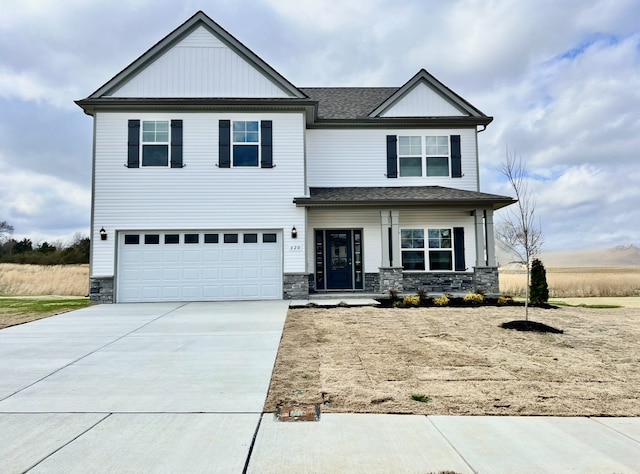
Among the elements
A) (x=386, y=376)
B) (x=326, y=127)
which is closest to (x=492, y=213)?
(x=326, y=127)

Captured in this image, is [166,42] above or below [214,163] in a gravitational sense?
above

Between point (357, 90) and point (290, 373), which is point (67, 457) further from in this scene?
point (357, 90)

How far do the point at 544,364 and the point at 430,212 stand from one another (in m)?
9.39

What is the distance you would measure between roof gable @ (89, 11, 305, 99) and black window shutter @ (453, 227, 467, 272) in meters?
7.24

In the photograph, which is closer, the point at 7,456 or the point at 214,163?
the point at 7,456

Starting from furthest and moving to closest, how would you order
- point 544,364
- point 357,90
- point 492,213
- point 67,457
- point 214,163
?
1. point 357,90
2. point 492,213
3. point 214,163
4. point 544,364
5. point 67,457

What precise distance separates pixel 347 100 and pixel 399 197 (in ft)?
18.7

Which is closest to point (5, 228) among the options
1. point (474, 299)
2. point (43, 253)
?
point (43, 253)

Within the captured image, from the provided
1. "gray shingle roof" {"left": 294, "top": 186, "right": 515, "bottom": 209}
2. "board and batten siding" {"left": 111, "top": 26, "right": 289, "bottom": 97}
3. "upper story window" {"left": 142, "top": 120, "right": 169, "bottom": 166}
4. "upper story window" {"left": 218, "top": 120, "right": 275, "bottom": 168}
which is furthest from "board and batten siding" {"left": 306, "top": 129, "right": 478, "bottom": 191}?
"upper story window" {"left": 142, "top": 120, "right": 169, "bottom": 166}

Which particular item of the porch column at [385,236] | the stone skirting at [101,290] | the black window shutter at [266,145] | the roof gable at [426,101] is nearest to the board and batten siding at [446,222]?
the porch column at [385,236]

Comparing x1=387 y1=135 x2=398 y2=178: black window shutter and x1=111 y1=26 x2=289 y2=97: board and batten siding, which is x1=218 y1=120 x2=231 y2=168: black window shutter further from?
x1=387 y1=135 x2=398 y2=178: black window shutter

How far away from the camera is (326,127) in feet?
50.5

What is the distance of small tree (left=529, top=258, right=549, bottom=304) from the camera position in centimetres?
1265

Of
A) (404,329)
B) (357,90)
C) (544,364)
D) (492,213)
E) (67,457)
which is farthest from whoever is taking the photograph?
(357,90)
